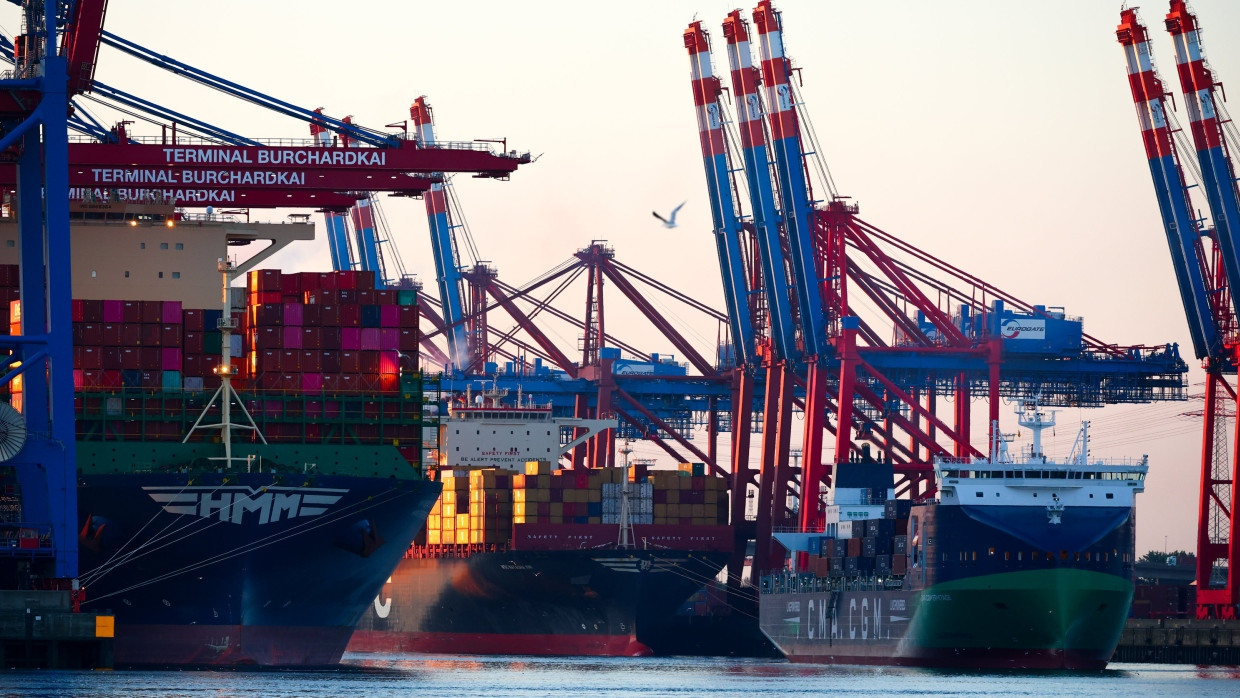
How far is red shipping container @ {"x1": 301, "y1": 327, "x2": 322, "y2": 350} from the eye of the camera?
5250cm

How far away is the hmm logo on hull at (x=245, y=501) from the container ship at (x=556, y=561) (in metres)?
23.5

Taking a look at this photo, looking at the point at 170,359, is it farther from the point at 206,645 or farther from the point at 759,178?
the point at 759,178

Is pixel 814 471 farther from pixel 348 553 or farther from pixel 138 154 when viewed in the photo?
pixel 138 154

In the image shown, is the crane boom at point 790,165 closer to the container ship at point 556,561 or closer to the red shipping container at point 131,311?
the container ship at point 556,561

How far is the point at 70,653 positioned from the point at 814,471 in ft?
120

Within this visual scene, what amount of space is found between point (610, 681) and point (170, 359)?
12.1m

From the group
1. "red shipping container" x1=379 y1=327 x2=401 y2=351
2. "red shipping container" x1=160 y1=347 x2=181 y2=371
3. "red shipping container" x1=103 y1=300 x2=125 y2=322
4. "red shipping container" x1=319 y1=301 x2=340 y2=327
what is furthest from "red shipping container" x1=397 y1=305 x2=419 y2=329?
"red shipping container" x1=103 y1=300 x2=125 y2=322

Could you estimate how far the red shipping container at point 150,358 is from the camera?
168 ft

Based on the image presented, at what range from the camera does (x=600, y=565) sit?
73500mm

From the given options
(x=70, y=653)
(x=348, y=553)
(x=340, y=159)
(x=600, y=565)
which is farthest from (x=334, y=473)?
(x=600, y=565)

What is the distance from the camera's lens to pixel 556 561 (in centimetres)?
7388

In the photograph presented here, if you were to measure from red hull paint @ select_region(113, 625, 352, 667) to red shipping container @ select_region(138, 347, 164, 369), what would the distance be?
224 inches

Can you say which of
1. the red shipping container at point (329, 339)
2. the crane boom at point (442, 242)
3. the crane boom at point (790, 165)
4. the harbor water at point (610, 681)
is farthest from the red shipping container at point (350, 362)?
the crane boom at point (442, 242)

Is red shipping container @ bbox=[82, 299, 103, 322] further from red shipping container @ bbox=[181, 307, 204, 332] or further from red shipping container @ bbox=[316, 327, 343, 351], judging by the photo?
red shipping container @ bbox=[316, 327, 343, 351]
